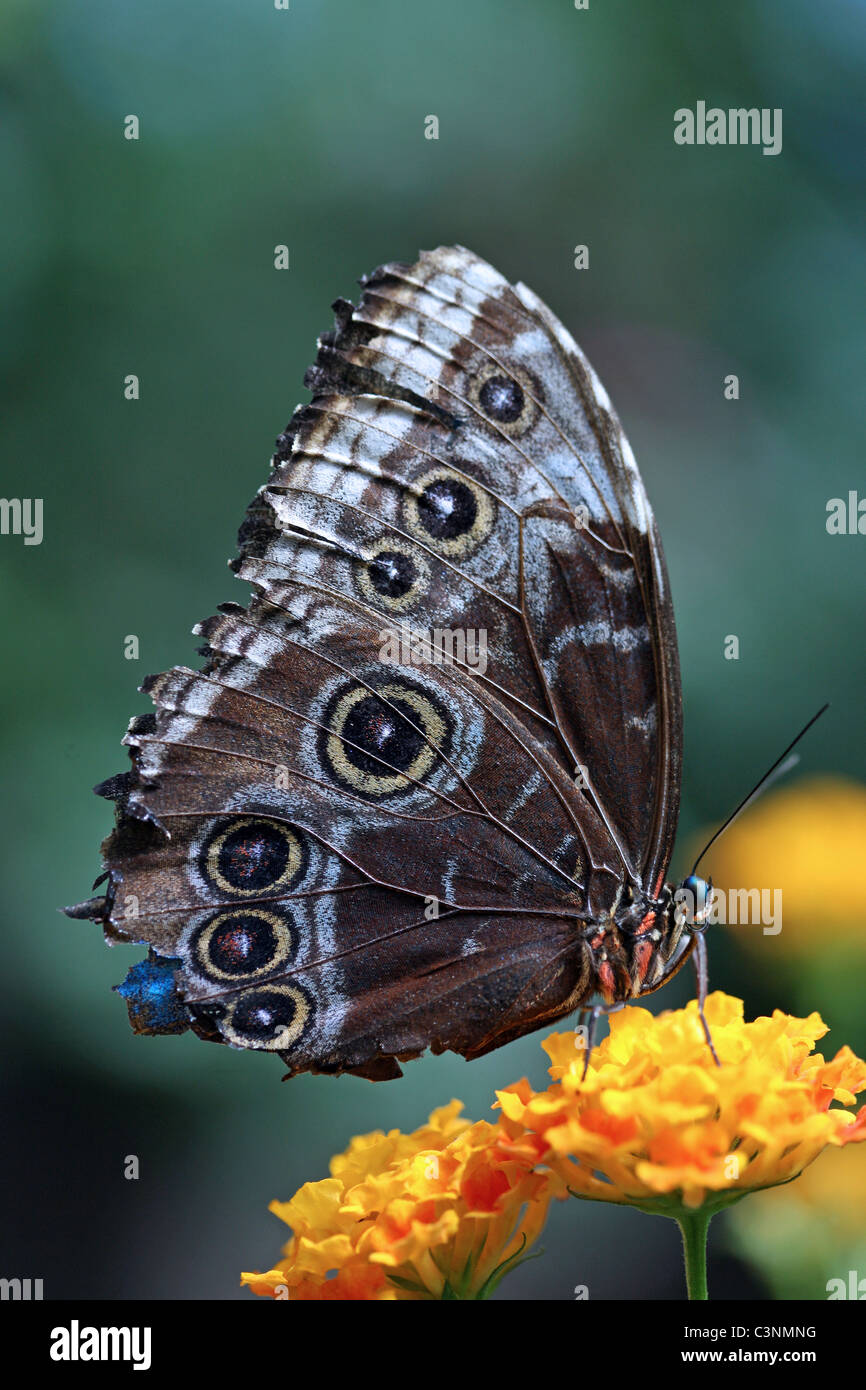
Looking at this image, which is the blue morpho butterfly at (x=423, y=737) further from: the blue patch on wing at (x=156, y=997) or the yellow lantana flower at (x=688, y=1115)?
the yellow lantana flower at (x=688, y=1115)

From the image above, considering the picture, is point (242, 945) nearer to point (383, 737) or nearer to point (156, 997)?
point (156, 997)

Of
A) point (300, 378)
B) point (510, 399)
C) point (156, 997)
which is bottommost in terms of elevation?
point (156, 997)

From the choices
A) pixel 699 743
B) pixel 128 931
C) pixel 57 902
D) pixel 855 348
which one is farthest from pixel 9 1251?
pixel 855 348

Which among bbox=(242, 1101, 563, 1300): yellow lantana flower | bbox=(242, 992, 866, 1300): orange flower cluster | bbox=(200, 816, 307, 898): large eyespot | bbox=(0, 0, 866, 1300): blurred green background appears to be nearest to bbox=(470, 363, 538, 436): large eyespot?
bbox=(200, 816, 307, 898): large eyespot

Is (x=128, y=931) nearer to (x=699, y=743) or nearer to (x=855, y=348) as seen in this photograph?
(x=699, y=743)

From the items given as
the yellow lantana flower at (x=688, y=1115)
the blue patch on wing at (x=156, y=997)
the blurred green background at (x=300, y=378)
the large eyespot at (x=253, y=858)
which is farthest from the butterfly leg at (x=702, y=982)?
the blurred green background at (x=300, y=378)

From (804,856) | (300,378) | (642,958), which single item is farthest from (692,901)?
(300,378)
